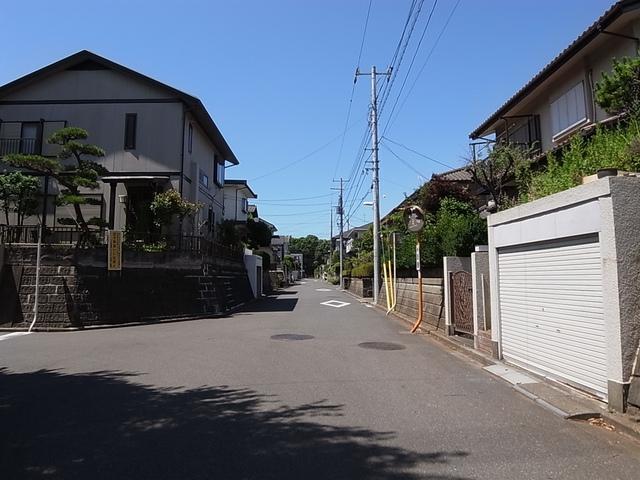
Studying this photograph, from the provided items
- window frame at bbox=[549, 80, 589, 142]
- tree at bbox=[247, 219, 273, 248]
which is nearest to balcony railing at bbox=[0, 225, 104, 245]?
window frame at bbox=[549, 80, 589, 142]

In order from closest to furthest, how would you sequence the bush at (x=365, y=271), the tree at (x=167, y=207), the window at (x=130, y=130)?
the tree at (x=167, y=207) < the window at (x=130, y=130) < the bush at (x=365, y=271)

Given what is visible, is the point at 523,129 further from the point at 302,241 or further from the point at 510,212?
the point at 302,241

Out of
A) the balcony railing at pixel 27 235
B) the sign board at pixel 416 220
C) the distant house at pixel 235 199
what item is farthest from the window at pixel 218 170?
the sign board at pixel 416 220

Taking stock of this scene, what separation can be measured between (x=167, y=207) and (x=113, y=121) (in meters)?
6.11

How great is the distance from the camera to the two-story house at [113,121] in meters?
24.8

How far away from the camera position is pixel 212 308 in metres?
22.5

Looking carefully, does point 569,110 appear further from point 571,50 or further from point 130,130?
point 130,130

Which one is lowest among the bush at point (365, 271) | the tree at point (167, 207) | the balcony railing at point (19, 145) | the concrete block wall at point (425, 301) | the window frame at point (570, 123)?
the concrete block wall at point (425, 301)

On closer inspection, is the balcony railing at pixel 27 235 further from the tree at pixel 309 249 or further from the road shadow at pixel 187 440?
the tree at pixel 309 249

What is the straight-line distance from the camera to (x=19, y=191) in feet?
70.0

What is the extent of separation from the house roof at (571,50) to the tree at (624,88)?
319 centimetres

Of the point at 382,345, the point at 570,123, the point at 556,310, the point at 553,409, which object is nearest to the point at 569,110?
the point at 570,123

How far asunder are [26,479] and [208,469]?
152cm

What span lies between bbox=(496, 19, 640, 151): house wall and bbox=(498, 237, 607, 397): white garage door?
6.40m
